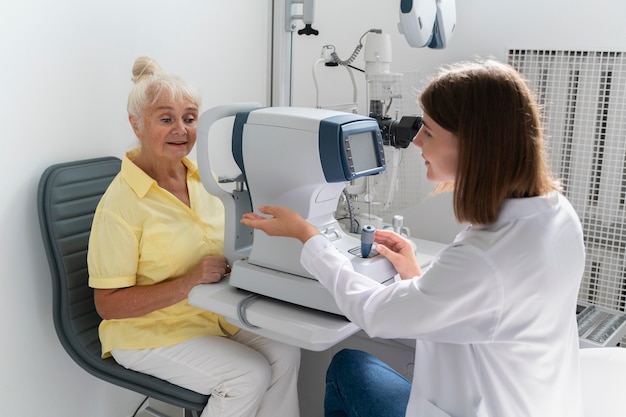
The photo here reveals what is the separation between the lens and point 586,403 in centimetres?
151

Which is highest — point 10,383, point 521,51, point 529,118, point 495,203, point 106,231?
point 521,51

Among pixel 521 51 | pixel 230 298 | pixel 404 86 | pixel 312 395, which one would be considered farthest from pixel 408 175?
pixel 230 298

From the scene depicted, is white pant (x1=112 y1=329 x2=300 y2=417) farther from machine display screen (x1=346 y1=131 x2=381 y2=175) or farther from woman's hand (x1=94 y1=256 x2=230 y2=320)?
machine display screen (x1=346 y1=131 x2=381 y2=175)

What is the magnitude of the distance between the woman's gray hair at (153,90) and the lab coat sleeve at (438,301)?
0.73 m

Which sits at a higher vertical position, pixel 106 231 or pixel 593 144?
pixel 593 144

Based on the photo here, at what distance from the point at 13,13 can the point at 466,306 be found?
1364 millimetres

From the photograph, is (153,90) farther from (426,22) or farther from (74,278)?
(426,22)

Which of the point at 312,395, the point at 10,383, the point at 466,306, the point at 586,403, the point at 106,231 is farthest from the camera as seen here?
the point at 312,395

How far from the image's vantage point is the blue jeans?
4.91ft

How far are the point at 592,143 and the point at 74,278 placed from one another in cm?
167

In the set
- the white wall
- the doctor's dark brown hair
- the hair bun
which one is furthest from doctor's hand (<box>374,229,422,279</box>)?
the white wall

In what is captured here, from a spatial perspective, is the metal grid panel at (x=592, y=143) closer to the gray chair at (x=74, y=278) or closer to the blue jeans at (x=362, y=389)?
the blue jeans at (x=362, y=389)

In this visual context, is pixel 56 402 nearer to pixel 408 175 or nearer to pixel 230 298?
pixel 230 298

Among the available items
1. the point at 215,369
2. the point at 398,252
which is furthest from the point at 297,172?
the point at 215,369
